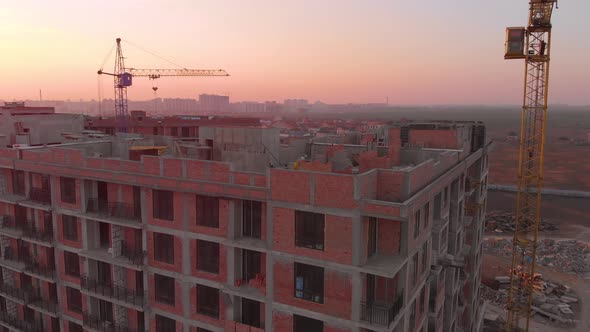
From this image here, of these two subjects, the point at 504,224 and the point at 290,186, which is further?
the point at 504,224

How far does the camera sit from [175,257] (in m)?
22.6

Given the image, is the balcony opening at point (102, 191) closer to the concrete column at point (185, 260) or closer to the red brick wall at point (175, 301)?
the red brick wall at point (175, 301)

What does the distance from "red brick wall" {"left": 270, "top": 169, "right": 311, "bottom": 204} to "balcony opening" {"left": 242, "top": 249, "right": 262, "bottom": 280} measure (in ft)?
12.8

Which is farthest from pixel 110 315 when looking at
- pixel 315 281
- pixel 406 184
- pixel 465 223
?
pixel 465 223

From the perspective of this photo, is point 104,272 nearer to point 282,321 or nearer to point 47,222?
point 47,222

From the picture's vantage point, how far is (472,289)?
1490 inches

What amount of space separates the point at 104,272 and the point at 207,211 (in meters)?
9.54

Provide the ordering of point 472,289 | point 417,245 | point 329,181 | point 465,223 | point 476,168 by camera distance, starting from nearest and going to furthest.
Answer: point 329,181
point 417,245
point 465,223
point 476,168
point 472,289

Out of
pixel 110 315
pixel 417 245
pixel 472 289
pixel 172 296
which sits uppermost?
pixel 417 245

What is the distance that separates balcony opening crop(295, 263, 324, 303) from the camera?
18453mm

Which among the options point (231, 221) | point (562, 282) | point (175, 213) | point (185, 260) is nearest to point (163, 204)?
point (175, 213)

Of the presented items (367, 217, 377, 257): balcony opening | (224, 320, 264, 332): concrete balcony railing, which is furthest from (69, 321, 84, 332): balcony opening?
(367, 217, 377, 257): balcony opening

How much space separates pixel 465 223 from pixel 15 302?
112 feet

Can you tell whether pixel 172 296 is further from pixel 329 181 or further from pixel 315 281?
pixel 329 181
